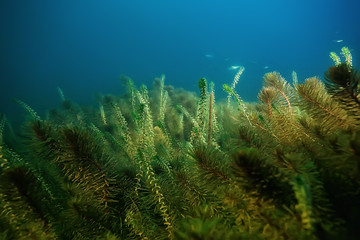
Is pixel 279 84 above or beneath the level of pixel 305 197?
above

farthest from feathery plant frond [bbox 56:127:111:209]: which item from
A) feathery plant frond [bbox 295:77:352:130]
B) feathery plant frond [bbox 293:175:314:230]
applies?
feathery plant frond [bbox 295:77:352:130]

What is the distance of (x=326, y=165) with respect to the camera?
1.95 feet

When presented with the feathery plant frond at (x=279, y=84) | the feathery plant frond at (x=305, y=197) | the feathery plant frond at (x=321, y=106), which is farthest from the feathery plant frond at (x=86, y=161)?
the feathery plant frond at (x=279, y=84)

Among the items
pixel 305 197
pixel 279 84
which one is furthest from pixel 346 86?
pixel 279 84

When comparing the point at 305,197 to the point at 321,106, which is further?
the point at 321,106

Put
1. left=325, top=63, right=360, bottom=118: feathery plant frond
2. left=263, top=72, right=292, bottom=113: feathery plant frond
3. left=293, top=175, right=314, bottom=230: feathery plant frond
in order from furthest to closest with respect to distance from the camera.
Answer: left=263, top=72, right=292, bottom=113: feathery plant frond < left=325, top=63, right=360, bottom=118: feathery plant frond < left=293, top=175, right=314, bottom=230: feathery plant frond

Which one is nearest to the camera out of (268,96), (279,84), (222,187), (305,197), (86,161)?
(305,197)

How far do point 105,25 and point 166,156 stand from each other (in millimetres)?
84020

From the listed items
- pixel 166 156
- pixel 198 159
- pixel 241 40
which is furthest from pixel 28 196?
pixel 241 40

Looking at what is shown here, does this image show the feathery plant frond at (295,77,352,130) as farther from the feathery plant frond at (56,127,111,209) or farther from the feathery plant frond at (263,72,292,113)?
the feathery plant frond at (56,127,111,209)

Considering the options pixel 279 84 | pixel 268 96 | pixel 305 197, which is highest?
pixel 279 84

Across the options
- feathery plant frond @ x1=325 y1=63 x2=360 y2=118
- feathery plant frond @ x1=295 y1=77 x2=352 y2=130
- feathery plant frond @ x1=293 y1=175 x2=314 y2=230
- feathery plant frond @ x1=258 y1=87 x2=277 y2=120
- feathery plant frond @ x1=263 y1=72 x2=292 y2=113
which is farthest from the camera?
feathery plant frond @ x1=263 y1=72 x2=292 y2=113

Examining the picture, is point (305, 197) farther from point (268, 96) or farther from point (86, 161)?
point (268, 96)

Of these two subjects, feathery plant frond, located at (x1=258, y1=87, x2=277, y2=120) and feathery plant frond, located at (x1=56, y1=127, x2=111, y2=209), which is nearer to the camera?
feathery plant frond, located at (x1=56, y1=127, x2=111, y2=209)
